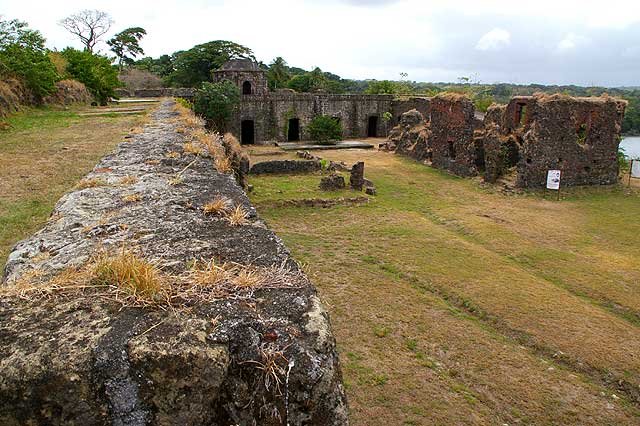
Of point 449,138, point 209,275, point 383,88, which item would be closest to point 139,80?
point 383,88

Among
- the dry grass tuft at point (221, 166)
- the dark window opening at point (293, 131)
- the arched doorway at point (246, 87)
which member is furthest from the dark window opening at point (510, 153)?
the arched doorway at point (246, 87)

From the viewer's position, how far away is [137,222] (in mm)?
3395

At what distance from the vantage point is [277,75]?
54625 mm

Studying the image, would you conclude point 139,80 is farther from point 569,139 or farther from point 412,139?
point 569,139

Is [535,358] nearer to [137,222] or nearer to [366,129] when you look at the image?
[137,222]

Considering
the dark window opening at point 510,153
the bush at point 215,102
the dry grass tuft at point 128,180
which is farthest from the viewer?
the bush at point 215,102

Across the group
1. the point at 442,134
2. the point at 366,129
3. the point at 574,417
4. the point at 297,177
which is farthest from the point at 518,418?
the point at 366,129

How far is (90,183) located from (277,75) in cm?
5226

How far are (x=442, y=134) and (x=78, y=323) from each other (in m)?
21.3

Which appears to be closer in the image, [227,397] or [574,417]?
[227,397]

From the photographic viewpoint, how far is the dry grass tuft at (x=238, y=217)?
333 cm

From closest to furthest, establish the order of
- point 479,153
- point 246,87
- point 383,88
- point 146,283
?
point 146,283 < point 479,153 < point 246,87 < point 383,88

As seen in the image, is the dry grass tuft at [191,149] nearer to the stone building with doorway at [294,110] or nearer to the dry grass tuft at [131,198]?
the dry grass tuft at [131,198]

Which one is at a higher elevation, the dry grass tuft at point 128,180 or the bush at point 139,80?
the bush at point 139,80
